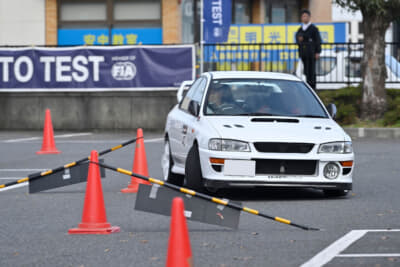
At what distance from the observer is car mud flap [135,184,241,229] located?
7309 mm

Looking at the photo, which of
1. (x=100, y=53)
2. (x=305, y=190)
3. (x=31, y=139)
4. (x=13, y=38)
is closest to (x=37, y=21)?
(x=13, y=38)

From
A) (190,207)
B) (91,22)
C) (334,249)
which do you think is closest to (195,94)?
(190,207)

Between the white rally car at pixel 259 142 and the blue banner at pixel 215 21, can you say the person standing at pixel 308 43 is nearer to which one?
the blue banner at pixel 215 21

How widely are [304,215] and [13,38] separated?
91.3 feet

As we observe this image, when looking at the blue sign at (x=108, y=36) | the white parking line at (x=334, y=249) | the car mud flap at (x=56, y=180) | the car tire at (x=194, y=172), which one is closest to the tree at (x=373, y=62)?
the car tire at (x=194, y=172)

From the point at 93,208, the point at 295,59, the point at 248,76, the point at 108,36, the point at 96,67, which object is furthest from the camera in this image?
the point at 108,36

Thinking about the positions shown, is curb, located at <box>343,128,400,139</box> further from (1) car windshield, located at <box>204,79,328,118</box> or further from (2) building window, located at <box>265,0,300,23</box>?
(2) building window, located at <box>265,0,300,23</box>

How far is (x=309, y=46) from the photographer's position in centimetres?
2145

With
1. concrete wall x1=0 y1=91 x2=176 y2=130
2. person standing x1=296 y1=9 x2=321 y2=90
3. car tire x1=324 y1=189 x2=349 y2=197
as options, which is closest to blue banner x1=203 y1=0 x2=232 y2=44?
concrete wall x1=0 y1=91 x2=176 y2=130

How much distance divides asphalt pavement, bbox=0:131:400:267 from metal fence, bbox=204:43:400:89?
11375 millimetres

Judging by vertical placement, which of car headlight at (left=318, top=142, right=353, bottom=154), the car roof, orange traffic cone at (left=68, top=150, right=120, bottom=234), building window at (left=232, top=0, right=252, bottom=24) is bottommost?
orange traffic cone at (left=68, top=150, right=120, bottom=234)

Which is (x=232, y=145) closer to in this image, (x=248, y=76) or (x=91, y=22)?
(x=248, y=76)

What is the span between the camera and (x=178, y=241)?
214 inches

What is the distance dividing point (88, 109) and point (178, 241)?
66.0 feet
